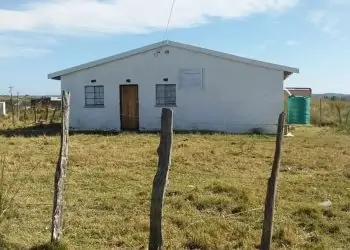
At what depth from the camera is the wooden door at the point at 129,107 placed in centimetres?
2180

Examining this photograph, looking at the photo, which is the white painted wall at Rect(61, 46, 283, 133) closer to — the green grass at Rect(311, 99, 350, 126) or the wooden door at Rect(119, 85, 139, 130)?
the wooden door at Rect(119, 85, 139, 130)

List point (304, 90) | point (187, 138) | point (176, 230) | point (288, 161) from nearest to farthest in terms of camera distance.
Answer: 1. point (176, 230)
2. point (288, 161)
3. point (187, 138)
4. point (304, 90)

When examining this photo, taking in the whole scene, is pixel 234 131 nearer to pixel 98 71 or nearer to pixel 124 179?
pixel 98 71

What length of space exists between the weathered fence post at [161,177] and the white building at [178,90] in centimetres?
1625

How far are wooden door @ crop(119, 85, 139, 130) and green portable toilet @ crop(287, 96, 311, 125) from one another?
719cm

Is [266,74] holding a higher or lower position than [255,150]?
higher

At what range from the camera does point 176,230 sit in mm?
6227

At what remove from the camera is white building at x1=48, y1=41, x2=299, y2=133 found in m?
20.8

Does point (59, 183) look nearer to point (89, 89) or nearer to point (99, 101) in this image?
point (99, 101)

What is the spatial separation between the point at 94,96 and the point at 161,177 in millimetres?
17795

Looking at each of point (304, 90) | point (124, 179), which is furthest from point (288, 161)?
point (304, 90)

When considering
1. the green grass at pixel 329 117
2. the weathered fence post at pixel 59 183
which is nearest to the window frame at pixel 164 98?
the green grass at pixel 329 117

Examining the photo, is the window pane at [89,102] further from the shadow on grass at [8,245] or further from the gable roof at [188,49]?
the shadow on grass at [8,245]

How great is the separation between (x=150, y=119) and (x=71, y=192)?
13488 mm
